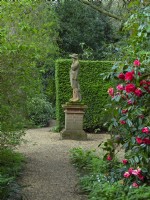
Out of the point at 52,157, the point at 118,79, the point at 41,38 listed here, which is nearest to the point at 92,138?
the point at 52,157

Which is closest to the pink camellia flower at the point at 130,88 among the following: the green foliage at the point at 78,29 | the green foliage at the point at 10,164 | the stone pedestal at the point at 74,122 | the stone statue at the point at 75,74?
the green foliage at the point at 10,164

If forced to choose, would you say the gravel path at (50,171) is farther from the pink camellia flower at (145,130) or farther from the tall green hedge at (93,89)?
the tall green hedge at (93,89)

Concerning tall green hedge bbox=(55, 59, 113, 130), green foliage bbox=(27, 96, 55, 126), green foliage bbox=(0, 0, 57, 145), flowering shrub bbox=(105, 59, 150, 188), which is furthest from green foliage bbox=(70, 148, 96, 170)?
green foliage bbox=(27, 96, 55, 126)

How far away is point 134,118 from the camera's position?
5309 mm

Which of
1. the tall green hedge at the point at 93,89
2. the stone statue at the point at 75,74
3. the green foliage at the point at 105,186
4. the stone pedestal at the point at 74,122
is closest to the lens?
the green foliage at the point at 105,186

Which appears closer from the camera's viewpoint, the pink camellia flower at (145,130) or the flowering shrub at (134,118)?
the pink camellia flower at (145,130)

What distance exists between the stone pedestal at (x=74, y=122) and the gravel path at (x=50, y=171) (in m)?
0.37

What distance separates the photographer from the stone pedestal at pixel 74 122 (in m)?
13.0

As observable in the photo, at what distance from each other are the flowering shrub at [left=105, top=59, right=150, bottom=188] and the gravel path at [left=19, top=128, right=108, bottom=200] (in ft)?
3.13

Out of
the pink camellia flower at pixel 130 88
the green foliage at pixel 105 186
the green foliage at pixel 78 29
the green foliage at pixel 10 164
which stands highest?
the green foliage at pixel 78 29

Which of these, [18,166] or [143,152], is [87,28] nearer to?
[18,166]

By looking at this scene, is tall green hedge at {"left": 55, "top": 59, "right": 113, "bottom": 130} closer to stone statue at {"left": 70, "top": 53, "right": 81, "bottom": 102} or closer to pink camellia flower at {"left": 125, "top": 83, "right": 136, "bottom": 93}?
stone statue at {"left": 70, "top": 53, "right": 81, "bottom": 102}

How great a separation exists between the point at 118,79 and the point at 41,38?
11892 mm

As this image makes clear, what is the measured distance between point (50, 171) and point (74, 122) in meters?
5.28
